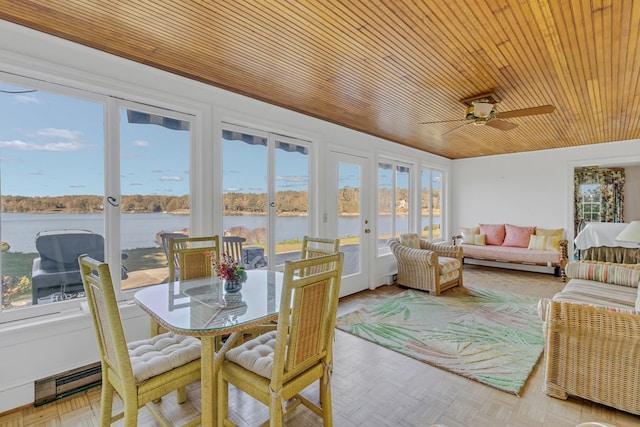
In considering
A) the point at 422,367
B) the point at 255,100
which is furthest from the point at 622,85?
the point at 255,100

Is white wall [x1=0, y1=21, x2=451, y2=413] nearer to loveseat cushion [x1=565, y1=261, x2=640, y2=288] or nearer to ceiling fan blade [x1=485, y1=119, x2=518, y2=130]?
ceiling fan blade [x1=485, y1=119, x2=518, y2=130]

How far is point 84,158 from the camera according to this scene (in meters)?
2.40

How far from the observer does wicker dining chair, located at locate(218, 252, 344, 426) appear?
1.46 metres

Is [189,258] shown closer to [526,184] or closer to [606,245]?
[606,245]

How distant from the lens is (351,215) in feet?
15.3

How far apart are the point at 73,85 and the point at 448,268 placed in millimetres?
4858

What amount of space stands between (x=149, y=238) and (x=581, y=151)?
23.8 feet

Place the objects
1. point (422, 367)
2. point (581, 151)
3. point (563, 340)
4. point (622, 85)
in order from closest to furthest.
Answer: point (563, 340) < point (422, 367) < point (622, 85) < point (581, 151)

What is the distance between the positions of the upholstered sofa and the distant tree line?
267 cm

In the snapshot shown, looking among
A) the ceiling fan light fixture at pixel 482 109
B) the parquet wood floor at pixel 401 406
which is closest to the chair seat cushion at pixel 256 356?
the parquet wood floor at pixel 401 406

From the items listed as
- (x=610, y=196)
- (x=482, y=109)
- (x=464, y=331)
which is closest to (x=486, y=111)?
(x=482, y=109)

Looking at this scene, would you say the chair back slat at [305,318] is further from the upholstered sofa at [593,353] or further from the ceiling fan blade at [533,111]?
the ceiling fan blade at [533,111]

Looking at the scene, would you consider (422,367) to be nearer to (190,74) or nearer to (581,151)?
(190,74)

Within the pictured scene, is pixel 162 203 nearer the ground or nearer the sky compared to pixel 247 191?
nearer the ground
